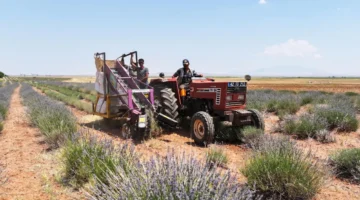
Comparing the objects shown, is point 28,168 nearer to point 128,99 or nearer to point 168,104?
point 128,99

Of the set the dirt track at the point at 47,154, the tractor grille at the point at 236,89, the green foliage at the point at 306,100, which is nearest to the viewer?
the dirt track at the point at 47,154

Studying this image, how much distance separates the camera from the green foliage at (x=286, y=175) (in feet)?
12.3

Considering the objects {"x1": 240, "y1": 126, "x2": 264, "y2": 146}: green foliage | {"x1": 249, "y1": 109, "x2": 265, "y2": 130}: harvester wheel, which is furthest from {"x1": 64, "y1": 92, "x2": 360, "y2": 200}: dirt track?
{"x1": 249, "y1": 109, "x2": 265, "y2": 130}: harvester wheel

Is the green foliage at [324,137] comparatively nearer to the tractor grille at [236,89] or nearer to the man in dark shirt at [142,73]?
the tractor grille at [236,89]

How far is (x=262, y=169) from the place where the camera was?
12.8 ft

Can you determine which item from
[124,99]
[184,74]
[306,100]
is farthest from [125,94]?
[306,100]

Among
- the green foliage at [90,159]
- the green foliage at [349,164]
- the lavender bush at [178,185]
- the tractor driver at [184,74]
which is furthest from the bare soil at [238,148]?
the tractor driver at [184,74]

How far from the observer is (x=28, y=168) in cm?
512

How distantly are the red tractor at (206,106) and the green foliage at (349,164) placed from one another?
7.66 ft

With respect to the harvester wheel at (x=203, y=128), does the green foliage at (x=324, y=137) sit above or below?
below

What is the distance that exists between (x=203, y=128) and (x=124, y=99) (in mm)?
2406

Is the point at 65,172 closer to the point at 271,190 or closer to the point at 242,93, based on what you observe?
the point at 271,190

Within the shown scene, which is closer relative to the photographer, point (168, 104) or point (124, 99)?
point (168, 104)

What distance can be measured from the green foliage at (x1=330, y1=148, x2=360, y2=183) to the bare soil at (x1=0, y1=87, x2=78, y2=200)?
4273 millimetres
